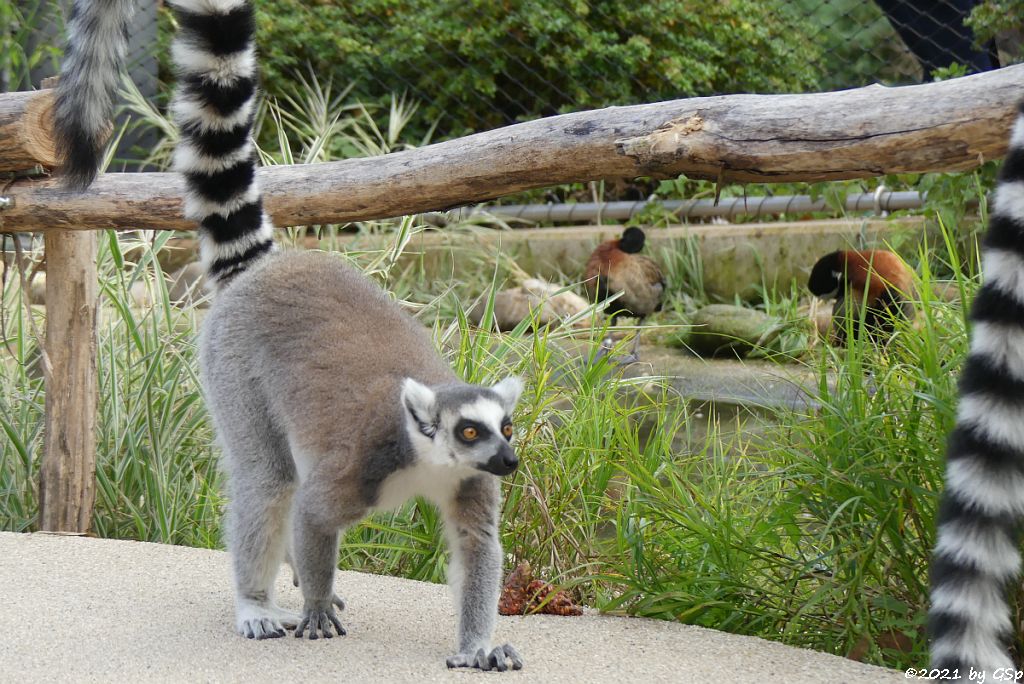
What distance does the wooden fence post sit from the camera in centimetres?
433

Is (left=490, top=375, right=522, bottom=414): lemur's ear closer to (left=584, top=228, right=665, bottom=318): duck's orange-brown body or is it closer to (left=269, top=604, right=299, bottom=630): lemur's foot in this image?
(left=269, top=604, right=299, bottom=630): lemur's foot

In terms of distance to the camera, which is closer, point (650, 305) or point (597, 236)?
point (650, 305)

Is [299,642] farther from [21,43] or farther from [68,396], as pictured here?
[21,43]

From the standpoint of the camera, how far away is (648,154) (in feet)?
10.5

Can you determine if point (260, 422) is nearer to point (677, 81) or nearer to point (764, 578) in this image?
point (764, 578)

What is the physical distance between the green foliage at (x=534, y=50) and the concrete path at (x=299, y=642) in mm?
5918

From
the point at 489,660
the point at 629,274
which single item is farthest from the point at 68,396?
the point at 629,274

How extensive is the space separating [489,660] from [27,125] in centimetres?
250

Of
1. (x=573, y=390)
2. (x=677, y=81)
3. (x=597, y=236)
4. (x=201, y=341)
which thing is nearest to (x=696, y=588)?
(x=573, y=390)

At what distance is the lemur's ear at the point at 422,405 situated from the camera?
2785 mm

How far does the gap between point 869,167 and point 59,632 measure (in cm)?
245

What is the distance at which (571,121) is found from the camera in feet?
11.1

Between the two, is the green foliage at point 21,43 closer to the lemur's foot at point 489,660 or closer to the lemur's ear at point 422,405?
the lemur's ear at point 422,405

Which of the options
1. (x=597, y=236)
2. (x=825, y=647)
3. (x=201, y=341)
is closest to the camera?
(x=825, y=647)
